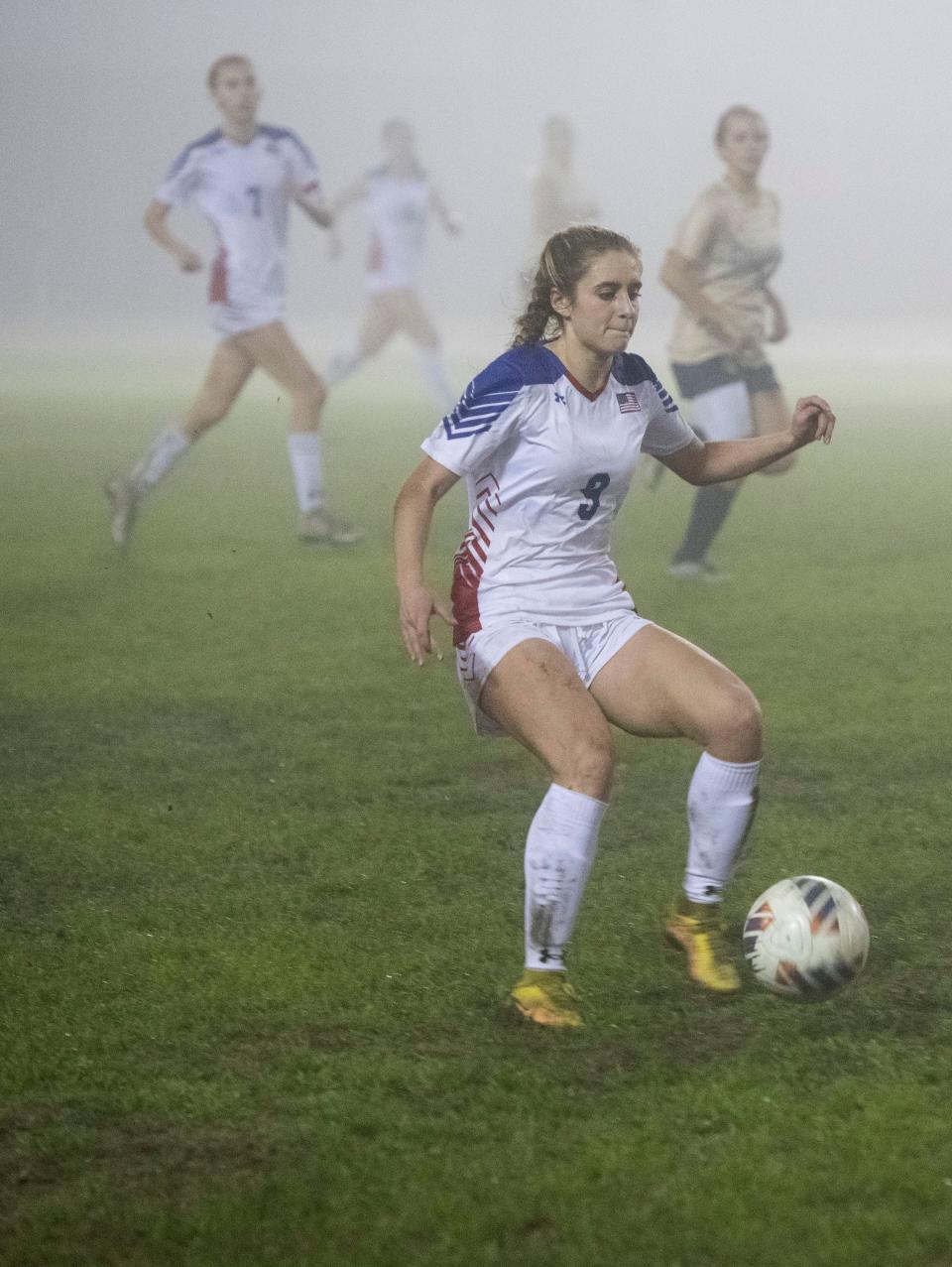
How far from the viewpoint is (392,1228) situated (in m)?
3.01

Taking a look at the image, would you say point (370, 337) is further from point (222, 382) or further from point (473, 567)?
point (473, 567)

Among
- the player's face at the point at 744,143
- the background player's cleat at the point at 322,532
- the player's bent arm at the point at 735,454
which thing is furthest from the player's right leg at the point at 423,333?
the player's bent arm at the point at 735,454

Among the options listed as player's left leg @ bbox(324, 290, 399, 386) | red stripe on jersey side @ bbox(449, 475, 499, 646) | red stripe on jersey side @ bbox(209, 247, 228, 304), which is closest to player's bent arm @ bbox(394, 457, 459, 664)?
red stripe on jersey side @ bbox(449, 475, 499, 646)

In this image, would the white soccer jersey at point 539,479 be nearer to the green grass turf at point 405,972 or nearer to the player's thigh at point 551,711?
the player's thigh at point 551,711

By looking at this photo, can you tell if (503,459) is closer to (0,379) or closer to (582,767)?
(582,767)

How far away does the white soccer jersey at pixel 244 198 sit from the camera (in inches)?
412

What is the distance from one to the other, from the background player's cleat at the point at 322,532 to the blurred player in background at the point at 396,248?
399 cm

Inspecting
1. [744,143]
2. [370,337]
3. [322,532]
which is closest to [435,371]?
[370,337]

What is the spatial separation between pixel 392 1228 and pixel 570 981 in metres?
1.15

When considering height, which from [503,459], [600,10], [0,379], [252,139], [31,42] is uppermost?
[600,10]

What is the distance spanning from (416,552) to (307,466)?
679cm

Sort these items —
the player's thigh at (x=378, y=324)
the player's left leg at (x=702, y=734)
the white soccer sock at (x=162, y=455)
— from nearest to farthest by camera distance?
the player's left leg at (x=702, y=734), the white soccer sock at (x=162, y=455), the player's thigh at (x=378, y=324)

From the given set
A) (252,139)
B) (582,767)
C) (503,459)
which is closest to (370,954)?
(582,767)

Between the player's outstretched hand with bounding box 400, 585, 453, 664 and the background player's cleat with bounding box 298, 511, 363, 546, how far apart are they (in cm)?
712
